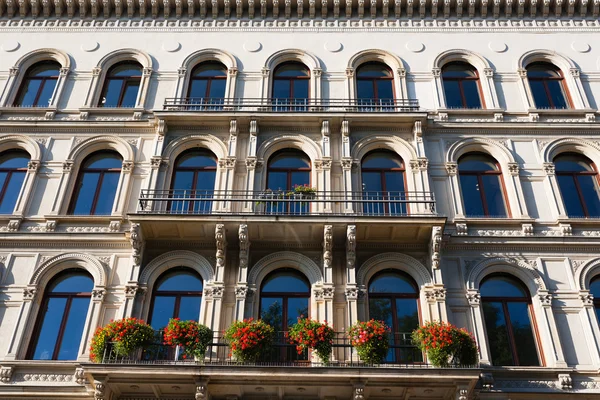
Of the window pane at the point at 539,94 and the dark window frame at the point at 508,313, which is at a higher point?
Result: the window pane at the point at 539,94

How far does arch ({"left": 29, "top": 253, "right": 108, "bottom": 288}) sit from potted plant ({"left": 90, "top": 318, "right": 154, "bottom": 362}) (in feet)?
7.68

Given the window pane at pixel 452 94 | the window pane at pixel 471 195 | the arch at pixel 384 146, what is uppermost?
the window pane at pixel 452 94

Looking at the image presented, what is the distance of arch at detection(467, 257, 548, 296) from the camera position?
1723 centimetres

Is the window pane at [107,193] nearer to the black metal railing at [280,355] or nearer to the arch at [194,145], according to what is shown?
A: the arch at [194,145]

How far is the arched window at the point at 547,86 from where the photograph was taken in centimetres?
2169

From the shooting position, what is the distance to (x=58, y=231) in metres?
18.3

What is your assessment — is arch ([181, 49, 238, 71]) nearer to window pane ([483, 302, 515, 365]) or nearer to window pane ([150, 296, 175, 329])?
window pane ([150, 296, 175, 329])

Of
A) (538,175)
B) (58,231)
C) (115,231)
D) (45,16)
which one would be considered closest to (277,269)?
(115,231)

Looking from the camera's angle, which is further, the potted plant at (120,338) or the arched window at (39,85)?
the arched window at (39,85)

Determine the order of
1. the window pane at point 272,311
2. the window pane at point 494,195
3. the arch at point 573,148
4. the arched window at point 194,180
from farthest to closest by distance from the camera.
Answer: the arch at point 573,148
the window pane at point 494,195
the arched window at point 194,180
the window pane at point 272,311

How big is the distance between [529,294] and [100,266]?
11.5 meters

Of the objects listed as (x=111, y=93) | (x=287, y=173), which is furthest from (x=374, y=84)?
(x=111, y=93)

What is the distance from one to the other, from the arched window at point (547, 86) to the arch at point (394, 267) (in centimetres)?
790

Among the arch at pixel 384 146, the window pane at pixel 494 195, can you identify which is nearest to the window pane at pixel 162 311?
the arch at pixel 384 146
